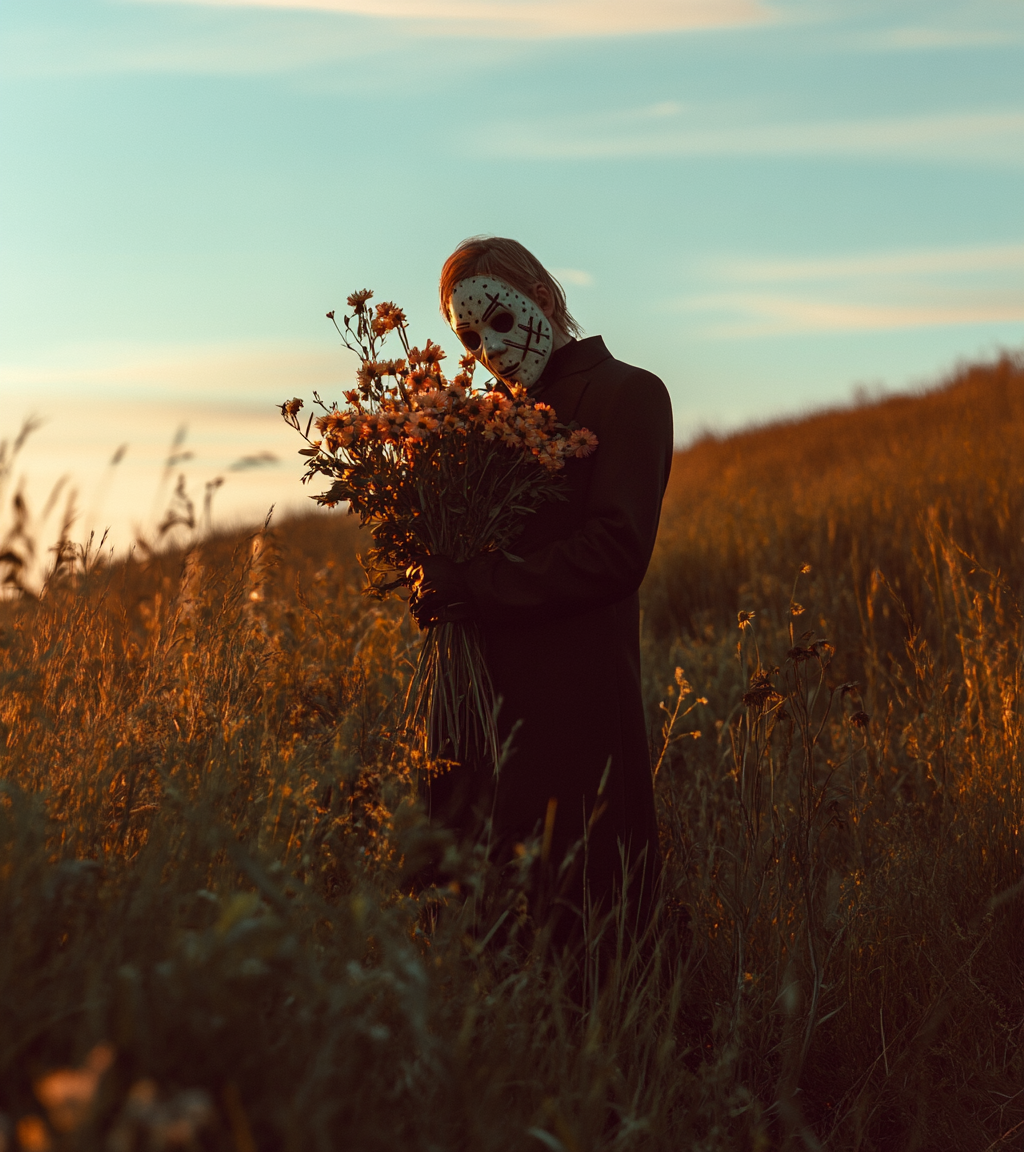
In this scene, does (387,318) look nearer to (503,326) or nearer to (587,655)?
(503,326)

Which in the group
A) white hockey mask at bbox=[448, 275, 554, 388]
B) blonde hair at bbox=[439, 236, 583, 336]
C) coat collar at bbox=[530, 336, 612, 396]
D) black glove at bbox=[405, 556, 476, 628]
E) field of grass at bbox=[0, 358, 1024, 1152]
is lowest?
field of grass at bbox=[0, 358, 1024, 1152]

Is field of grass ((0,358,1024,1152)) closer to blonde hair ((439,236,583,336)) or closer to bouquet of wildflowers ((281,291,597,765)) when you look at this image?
bouquet of wildflowers ((281,291,597,765))

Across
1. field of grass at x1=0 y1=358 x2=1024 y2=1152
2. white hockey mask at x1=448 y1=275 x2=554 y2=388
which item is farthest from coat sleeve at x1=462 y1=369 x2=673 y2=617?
white hockey mask at x1=448 y1=275 x2=554 y2=388

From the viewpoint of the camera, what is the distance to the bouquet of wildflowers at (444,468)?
8.75 ft

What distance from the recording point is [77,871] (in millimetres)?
1661

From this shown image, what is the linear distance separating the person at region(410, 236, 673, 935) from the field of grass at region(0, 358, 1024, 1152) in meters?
0.15

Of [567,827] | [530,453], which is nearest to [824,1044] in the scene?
[567,827]

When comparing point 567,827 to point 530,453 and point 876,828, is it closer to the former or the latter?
point 530,453

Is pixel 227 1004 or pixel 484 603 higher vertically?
pixel 484 603

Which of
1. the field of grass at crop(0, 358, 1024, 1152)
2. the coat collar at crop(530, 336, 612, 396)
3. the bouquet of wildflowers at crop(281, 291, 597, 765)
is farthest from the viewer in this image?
the coat collar at crop(530, 336, 612, 396)

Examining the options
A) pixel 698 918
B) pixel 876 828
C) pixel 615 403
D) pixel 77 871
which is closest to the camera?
pixel 77 871

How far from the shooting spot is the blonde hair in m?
3.12

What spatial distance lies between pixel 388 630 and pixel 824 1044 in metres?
2.70

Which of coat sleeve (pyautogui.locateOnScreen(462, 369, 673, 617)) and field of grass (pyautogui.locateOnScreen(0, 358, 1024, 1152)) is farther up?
coat sleeve (pyautogui.locateOnScreen(462, 369, 673, 617))
